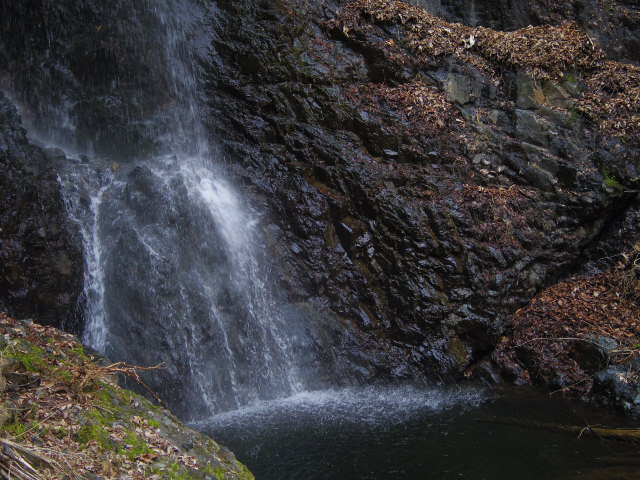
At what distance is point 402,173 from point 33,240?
222 inches

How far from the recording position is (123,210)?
7711 mm

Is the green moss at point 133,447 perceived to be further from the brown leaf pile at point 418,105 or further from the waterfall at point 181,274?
the brown leaf pile at point 418,105

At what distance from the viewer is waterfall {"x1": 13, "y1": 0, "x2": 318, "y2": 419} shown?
22.4 feet

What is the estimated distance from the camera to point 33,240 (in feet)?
21.2

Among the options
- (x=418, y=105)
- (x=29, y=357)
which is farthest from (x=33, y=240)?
(x=418, y=105)

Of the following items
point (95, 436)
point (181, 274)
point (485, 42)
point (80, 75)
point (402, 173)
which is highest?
point (80, 75)

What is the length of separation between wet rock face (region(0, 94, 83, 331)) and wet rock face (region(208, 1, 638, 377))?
3046 mm

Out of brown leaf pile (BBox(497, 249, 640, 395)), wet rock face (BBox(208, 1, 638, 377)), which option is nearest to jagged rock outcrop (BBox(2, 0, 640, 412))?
wet rock face (BBox(208, 1, 638, 377))

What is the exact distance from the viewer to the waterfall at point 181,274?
6832 mm

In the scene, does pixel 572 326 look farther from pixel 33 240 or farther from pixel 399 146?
pixel 33 240

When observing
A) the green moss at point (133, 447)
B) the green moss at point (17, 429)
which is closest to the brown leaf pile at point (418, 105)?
the green moss at point (133, 447)

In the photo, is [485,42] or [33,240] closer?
[33,240]

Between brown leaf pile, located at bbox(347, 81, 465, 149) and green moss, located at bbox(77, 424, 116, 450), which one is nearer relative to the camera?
green moss, located at bbox(77, 424, 116, 450)

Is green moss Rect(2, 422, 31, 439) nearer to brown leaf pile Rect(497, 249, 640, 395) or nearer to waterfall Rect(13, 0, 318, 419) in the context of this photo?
Answer: waterfall Rect(13, 0, 318, 419)
